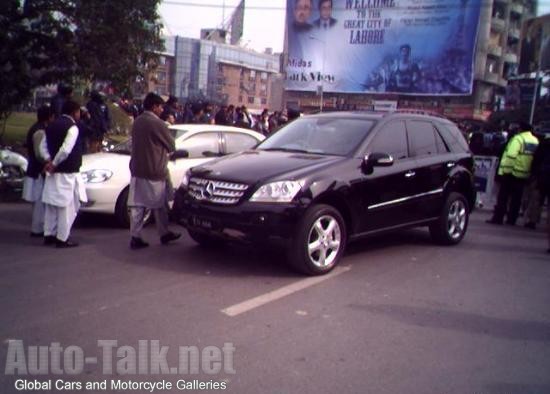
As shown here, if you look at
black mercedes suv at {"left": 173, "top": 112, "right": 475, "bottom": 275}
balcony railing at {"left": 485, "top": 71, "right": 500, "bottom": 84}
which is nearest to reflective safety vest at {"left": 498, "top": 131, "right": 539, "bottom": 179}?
black mercedes suv at {"left": 173, "top": 112, "right": 475, "bottom": 275}

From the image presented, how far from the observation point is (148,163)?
637cm

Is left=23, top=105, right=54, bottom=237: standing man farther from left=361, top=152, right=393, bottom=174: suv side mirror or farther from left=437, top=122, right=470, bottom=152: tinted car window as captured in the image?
left=437, top=122, right=470, bottom=152: tinted car window

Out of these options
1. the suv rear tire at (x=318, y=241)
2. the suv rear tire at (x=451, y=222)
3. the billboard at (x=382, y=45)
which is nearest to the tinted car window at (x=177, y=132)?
the suv rear tire at (x=318, y=241)

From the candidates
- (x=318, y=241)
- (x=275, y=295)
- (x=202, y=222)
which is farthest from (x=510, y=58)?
(x=275, y=295)

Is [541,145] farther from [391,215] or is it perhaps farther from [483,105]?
[483,105]

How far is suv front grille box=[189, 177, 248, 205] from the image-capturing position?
561 cm

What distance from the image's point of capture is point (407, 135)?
A: 22.9 feet

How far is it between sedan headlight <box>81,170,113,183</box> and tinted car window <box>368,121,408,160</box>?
3.54m

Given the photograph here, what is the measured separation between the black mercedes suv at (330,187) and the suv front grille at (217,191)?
1 cm

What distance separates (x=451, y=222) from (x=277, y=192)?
3.12m

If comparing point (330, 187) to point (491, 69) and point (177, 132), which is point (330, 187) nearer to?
point (177, 132)

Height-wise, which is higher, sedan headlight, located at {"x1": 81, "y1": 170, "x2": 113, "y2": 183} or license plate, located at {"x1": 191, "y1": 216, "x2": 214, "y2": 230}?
sedan headlight, located at {"x1": 81, "y1": 170, "x2": 113, "y2": 183}

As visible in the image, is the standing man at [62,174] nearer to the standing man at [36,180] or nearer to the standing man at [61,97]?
the standing man at [36,180]

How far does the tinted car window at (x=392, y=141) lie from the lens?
21.3ft
